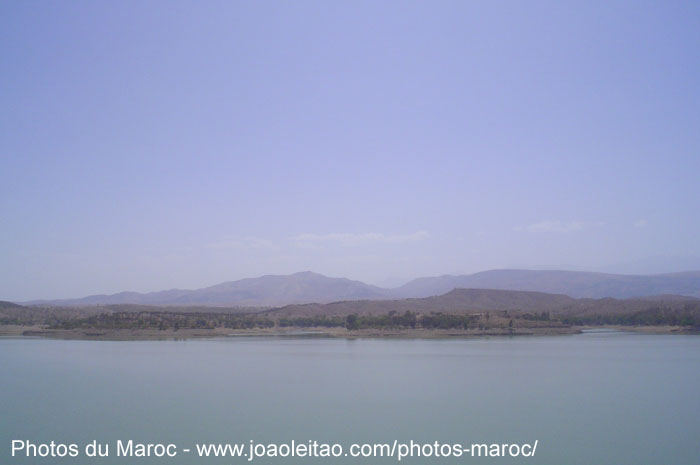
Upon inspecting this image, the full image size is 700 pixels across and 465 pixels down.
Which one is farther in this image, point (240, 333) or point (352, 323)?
point (352, 323)

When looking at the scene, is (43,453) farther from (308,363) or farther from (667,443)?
(308,363)

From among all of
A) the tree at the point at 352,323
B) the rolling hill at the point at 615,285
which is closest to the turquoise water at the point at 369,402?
the tree at the point at 352,323

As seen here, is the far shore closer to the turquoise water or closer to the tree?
the tree

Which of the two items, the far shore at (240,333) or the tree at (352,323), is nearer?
the far shore at (240,333)

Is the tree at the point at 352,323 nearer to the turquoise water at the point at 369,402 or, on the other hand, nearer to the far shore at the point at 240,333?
the far shore at the point at 240,333

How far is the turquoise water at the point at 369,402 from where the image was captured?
16.8 m

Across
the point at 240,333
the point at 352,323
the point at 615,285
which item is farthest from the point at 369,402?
the point at 615,285

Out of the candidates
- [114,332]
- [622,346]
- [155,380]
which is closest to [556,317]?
[622,346]

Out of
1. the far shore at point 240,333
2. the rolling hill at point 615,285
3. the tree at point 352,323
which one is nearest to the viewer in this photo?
the far shore at point 240,333

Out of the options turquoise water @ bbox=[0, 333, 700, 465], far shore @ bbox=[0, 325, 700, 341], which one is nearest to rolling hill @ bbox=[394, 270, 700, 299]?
far shore @ bbox=[0, 325, 700, 341]

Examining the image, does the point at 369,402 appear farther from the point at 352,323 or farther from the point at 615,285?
the point at 615,285

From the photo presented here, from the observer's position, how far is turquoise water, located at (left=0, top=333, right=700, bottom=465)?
16.8 metres

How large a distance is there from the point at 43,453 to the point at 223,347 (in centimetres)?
3250

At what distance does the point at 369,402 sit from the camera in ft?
71.9
